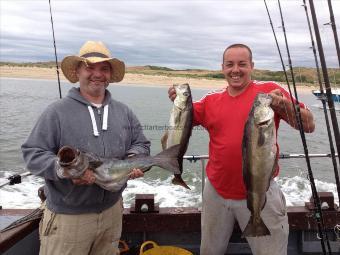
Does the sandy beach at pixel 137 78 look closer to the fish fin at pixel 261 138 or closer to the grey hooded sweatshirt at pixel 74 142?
the grey hooded sweatshirt at pixel 74 142

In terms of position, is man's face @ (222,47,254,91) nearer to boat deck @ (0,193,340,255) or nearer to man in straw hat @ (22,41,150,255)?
man in straw hat @ (22,41,150,255)

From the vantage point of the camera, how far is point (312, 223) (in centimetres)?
502

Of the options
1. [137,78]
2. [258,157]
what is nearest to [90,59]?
[258,157]

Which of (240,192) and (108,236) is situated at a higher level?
(240,192)

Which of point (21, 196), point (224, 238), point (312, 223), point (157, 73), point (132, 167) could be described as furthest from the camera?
point (157, 73)

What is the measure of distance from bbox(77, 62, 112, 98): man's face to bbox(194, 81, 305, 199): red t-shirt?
1.13 metres

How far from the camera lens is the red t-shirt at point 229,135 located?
12.8 feet

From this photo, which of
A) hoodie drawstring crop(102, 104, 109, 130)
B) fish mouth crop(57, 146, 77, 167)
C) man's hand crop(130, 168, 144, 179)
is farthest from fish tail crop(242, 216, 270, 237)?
fish mouth crop(57, 146, 77, 167)

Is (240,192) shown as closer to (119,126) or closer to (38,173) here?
(119,126)

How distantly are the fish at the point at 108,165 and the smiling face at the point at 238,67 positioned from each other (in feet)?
2.70

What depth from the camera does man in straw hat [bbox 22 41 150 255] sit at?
3.36 m

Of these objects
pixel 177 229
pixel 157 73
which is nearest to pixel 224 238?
pixel 177 229

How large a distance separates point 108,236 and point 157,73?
80938 mm

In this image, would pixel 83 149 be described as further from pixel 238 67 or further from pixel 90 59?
pixel 238 67
